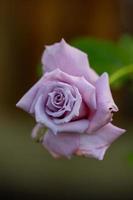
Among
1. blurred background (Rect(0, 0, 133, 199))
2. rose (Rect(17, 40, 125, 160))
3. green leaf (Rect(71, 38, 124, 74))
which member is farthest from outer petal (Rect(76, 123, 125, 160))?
blurred background (Rect(0, 0, 133, 199))

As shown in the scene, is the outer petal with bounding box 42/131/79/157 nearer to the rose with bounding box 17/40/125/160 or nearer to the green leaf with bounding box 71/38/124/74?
the rose with bounding box 17/40/125/160

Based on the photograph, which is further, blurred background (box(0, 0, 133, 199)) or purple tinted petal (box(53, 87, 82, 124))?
blurred background (box(0, 0, 133, 199))

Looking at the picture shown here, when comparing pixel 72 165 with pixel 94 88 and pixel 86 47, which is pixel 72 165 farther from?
pixel 94 88

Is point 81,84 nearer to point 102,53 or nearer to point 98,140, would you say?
point 98,140

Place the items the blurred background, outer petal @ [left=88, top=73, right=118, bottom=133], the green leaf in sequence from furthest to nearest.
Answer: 1. the blurred background
2. the green leaf
3. outer petal @ [left=88, top=73, right=118, bottom=133]

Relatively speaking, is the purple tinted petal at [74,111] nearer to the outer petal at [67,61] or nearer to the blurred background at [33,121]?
the outer petal at [67,61]

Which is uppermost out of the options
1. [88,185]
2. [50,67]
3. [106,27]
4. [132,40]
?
[106,27]

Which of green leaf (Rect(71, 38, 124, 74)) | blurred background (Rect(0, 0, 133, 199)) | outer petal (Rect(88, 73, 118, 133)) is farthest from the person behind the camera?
blurred background (Rect(0, 0, 133, 199))

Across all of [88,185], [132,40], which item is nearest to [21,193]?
[88,185]
